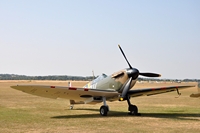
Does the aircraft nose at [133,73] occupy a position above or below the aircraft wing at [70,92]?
above

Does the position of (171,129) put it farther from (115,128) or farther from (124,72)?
(124,72)

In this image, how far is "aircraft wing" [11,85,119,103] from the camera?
43.3 ft

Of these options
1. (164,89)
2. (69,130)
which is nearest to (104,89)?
(164,89)

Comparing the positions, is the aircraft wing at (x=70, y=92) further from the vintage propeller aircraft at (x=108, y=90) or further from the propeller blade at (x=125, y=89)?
the propeller blade at (x=125, y=89)

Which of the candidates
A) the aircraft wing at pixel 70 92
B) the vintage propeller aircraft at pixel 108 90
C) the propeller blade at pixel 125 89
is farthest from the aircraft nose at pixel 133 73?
the aircraft wing at pixel 70 92

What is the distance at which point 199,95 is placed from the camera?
17.4 m

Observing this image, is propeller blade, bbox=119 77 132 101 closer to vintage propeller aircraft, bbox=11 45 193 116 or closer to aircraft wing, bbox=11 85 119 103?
vintage propeller aircraft, bbox=11 45 193 116

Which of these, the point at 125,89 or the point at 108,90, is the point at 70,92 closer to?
the point at 108,90

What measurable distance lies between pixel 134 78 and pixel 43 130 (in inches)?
223

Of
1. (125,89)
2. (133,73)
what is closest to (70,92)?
(125,89)

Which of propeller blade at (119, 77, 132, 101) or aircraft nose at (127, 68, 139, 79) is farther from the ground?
aircraft nose at (127, 68, 139, 79)

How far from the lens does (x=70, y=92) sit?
14094 millimetres

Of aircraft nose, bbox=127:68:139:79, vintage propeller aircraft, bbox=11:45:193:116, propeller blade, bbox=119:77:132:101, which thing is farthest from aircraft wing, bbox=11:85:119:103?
aircraft nose, bbox=127:68:139:79

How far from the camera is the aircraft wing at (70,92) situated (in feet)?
43.3
